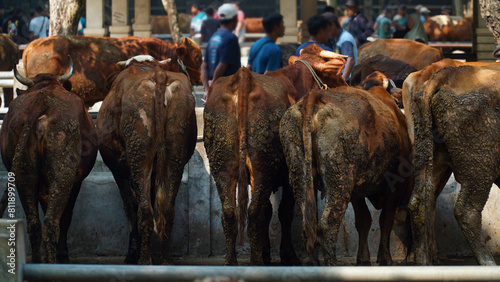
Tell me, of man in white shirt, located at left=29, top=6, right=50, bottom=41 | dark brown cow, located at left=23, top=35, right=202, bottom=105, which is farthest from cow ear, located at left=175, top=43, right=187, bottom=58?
man in white shirt, located at left=29, top=6, right=50, bottom=41

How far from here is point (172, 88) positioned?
708 centimetres

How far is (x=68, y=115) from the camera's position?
6.78m

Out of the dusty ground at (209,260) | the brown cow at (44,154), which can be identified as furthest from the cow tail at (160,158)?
the dusty ground at (209,260)

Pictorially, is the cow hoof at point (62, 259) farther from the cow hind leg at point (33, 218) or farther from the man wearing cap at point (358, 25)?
the man wearing cap at point (358, 25)

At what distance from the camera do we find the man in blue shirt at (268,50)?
906 centimetres

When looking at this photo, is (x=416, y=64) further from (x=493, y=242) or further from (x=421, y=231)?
(x=421, y=231)

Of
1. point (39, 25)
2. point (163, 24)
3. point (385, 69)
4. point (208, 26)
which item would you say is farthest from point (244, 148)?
point (163, 24)

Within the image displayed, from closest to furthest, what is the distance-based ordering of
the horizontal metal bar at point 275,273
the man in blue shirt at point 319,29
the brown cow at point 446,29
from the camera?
the horizontal metal bar at point 275,273, the man in blue shirt at point 319,29, the brown cow at point 446,29

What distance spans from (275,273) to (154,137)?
3.62 meters

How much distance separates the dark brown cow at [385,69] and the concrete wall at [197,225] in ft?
5.96

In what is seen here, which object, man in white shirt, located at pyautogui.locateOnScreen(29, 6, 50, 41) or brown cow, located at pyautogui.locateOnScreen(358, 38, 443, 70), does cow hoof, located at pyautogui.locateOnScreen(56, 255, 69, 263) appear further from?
man in white shirt, located at pyautogui.locateOnScreen(29, 6, 50, 41)

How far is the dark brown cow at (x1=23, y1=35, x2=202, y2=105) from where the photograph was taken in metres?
10.5

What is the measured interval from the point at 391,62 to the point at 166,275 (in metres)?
6.89

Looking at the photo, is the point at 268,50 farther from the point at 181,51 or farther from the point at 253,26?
the point at 253,26
